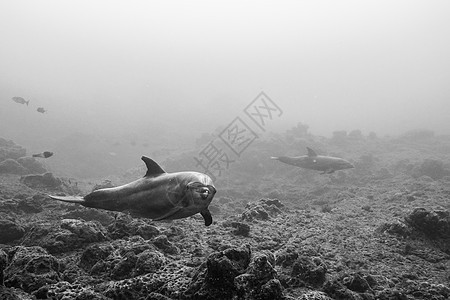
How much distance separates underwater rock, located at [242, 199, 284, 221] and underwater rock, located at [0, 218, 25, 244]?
3.90 meters

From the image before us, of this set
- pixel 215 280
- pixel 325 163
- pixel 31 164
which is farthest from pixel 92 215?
pixel 31 164

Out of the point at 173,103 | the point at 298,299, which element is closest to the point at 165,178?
the point at 298,299

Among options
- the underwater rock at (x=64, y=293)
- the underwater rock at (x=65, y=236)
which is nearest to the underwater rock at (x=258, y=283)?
the underwater rock at (x=64, y=293)

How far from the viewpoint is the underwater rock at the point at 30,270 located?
2713mm

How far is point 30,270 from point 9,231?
2.19 m

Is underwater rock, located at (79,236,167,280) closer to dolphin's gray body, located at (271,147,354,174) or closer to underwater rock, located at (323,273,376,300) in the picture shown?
underwater rock, located at (323,273,376,300)

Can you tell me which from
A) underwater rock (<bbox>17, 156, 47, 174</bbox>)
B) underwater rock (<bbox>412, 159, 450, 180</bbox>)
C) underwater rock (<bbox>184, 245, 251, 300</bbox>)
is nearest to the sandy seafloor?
underwater rock (<bbox>184, 245, 251, 300</bbox>)

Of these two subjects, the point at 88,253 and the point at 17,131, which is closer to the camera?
the point at 88,253

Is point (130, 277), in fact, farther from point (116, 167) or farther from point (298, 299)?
point (116, 167)

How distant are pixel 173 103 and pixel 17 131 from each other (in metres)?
35.6

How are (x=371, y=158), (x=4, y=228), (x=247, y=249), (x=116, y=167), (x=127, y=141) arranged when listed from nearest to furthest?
1. (x=247, y=249)
2. (x=4, y=228)
3. (x=371, y=158)
4. (x=116, y=167)
5. (x=127, y=141)

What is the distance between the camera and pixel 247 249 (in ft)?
9.77

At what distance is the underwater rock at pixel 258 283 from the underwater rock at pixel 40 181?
774 cm

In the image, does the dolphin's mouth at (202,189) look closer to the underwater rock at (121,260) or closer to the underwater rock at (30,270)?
the underwater rock at (121,260)
